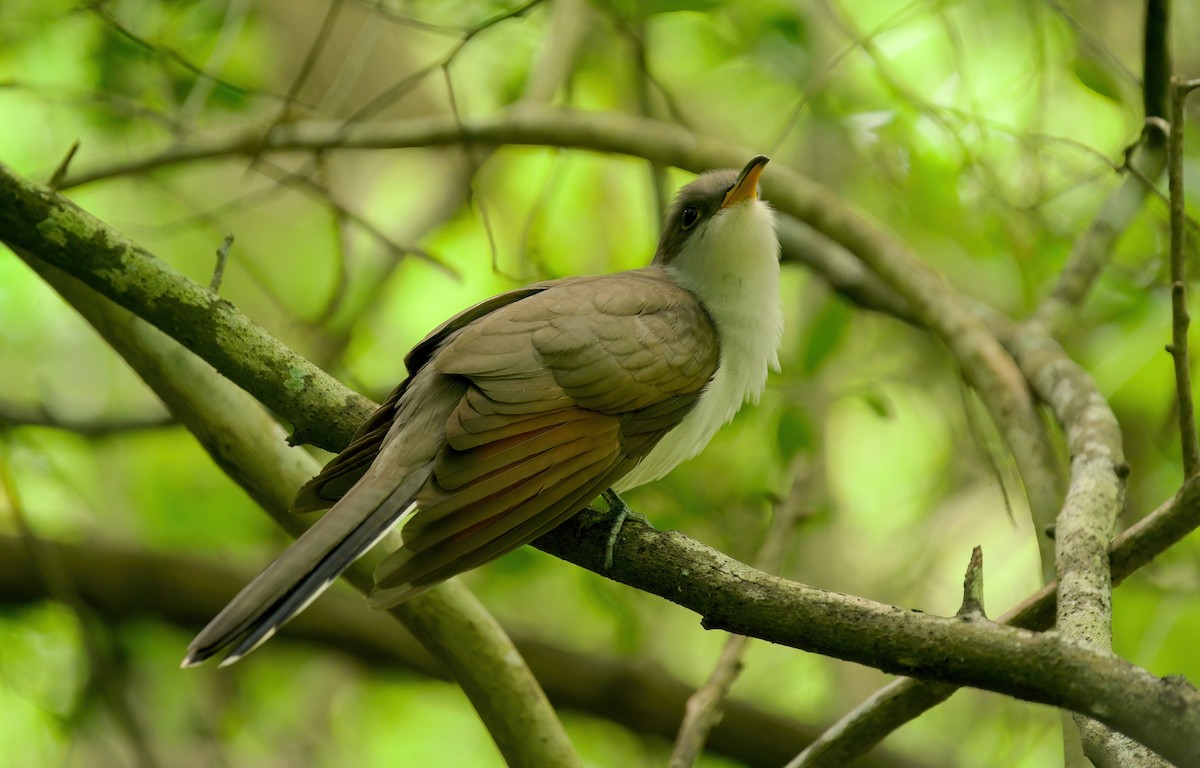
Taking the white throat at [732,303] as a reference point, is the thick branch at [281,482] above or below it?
below

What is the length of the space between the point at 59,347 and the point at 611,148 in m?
3.16

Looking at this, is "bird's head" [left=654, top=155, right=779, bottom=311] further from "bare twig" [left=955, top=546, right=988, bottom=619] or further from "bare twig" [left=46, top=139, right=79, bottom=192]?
"bare twig" [left=46, top=139, right=79, bottom=192]

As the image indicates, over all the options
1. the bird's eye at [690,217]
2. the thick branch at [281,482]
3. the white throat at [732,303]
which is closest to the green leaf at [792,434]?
the white throat at [732,303]

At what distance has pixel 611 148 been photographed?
4.38 metres

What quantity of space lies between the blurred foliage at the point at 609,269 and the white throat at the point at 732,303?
0.48m

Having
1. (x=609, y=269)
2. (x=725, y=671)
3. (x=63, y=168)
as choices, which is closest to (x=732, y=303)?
(x=725, y=671)

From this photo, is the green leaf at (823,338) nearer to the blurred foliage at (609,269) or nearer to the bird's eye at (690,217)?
the blurred foliage at (609,269)

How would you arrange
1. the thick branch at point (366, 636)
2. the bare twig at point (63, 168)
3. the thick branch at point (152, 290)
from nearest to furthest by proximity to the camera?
1. the thick branch at point (152, 290)
2. the bare twig at point (63, 168)
3. the thick branch at point (366, 636)

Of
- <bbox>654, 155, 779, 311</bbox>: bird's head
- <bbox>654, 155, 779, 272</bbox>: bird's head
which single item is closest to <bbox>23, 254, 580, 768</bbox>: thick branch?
<bbox>654, 155, 779, 311</bbox>: bird's head

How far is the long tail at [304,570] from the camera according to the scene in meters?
2.04

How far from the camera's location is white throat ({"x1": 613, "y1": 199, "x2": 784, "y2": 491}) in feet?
10.5

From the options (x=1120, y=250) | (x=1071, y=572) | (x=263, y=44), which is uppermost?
(x=263, y=44)

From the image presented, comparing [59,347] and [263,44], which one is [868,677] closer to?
[59,347]

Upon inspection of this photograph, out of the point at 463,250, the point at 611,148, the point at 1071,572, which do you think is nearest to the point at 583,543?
the point at 1071,572
